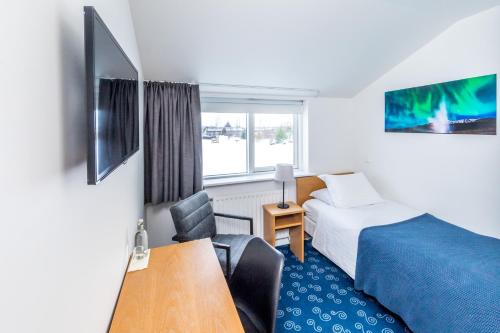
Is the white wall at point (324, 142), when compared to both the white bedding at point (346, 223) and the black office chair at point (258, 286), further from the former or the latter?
the black office chair at point (258, 286)

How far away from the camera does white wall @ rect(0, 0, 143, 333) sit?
0.43 m

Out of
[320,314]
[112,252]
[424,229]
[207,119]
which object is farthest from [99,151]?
[424,229]

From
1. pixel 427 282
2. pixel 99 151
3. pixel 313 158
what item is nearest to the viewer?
pixel 99 151

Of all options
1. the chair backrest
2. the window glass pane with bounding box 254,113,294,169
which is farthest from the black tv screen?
the window glass pane with bounding box 254,113,294,169

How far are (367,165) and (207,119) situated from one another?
223 centimetres

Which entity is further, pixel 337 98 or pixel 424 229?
pixel 337 98

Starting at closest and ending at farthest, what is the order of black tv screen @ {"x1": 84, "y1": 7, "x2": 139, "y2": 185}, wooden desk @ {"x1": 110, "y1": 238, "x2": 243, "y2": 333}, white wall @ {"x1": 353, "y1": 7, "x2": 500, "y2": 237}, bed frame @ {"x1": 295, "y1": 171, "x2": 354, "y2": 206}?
black tv screen @ {"x1": 84, "y1": 7, "x2": 139, "y2": 185}
wooden desk @ {"x1": 110, "y1": 238, "x2": 243, "y2": 333}
white wall @ {"x1": 353, "y1": 7, "x2": 500, "y2": 237}
bed frame @ {"x1": 295, "y1": 171, "x2": 354, "y2": 206}

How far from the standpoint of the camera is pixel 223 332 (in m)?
1.02

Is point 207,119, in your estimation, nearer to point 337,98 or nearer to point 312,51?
point 312,51

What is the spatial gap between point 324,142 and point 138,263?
108 inches

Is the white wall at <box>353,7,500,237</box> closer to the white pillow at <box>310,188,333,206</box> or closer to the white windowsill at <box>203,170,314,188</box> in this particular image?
the white pillow at <box>310,188,333,206</box>

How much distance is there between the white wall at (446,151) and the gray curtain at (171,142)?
228 cm

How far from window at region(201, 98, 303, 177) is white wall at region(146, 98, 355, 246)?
21 cm

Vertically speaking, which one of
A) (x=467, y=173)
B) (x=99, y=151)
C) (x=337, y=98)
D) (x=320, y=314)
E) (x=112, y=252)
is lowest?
(x=320, y=314)
